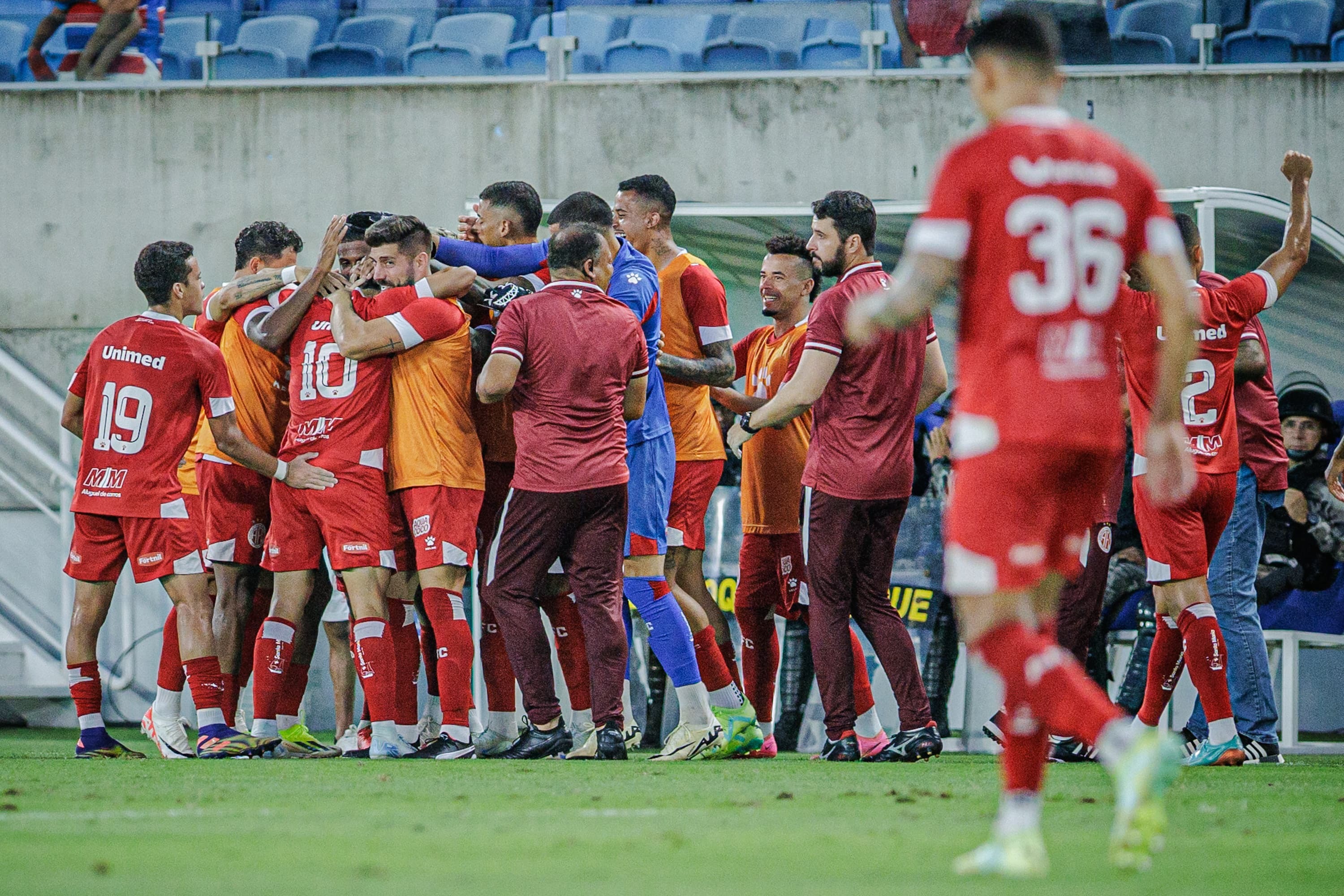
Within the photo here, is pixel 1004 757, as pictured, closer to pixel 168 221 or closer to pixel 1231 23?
pixel 1231 23

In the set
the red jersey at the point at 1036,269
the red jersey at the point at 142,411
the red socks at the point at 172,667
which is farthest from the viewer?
the red socks at the point at 172,667

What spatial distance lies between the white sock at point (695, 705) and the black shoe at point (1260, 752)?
7.25ft

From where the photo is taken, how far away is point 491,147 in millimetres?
10594

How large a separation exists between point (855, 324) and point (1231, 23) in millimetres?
7903

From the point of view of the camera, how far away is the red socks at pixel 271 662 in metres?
6.50

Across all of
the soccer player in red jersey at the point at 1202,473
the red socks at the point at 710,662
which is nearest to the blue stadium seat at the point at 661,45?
the soccer player in red jersey at the point at 1202,473

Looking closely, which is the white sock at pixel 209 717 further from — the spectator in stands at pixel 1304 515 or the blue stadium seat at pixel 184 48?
the blue stadium seat at pixel 184 48

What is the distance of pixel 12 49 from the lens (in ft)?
36.0

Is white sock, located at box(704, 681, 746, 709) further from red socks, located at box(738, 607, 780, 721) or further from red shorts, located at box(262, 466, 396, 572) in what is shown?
red shorts, located at box(262, 466, 396, 572)

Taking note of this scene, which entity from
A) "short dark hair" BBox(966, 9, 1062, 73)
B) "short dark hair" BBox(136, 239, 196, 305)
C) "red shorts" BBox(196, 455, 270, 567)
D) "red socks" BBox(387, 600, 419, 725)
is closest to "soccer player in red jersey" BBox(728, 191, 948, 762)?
"red socks" BBox(387, 600, 419, 725)

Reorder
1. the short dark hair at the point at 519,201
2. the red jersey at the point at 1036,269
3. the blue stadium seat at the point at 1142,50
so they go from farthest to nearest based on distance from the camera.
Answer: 1. the blue stadium seat at the point at 1142,50
2. the short dark hair at the point at 519,201
3. the red jersey at the point at 1036,269

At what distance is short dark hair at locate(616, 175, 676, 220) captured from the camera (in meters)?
7.10

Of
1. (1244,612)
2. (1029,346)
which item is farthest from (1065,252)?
(1244,612)

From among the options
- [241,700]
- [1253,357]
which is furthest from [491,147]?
[1253,357]
